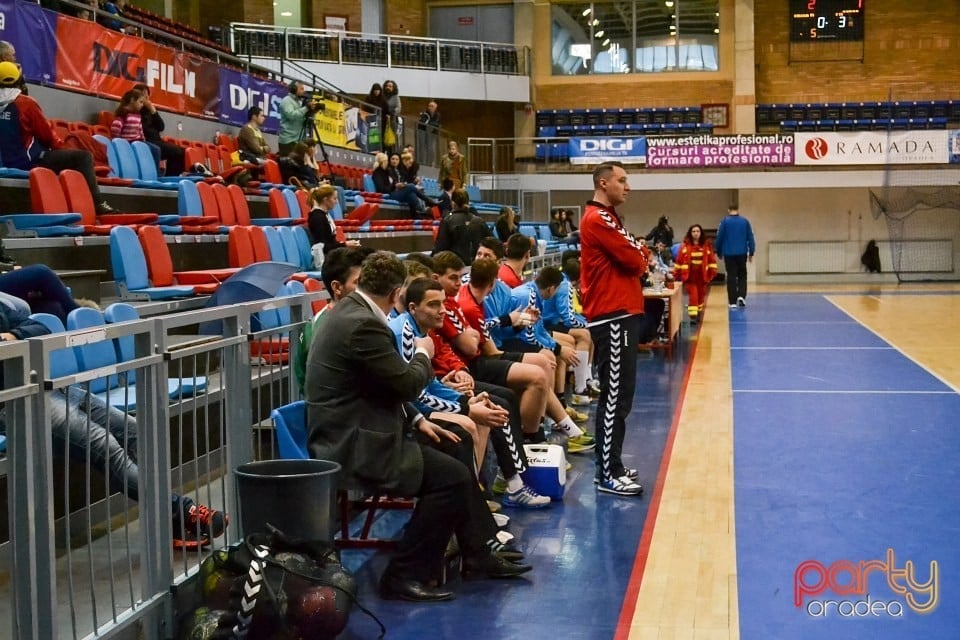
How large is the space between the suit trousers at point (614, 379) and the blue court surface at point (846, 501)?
0.73m

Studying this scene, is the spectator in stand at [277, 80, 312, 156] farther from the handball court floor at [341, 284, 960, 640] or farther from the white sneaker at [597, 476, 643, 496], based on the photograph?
the white sneaker at [597, 476, 643, 496]

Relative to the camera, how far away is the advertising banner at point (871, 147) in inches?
927

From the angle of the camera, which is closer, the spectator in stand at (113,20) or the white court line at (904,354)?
the white court line at (904,354)

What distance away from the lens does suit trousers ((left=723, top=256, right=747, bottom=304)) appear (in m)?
17.6

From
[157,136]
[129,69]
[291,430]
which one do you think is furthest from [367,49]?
[291,430]

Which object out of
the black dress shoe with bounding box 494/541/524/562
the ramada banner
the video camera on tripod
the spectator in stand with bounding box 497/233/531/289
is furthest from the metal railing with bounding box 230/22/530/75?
the black dress shoe with bounding box 494/541/524/562

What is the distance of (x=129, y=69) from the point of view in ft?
37.8

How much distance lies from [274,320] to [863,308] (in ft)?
45.3

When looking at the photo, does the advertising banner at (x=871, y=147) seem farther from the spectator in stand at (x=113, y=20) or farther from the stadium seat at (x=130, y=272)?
the stadium seat at (x=130, y=272)

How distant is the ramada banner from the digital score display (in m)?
17.7

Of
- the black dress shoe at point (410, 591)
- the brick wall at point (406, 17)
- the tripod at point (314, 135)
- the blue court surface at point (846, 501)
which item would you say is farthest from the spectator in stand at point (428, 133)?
the black dress shoe at point (410, 591)

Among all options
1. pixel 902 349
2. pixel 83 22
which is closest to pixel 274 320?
pixel 83 22

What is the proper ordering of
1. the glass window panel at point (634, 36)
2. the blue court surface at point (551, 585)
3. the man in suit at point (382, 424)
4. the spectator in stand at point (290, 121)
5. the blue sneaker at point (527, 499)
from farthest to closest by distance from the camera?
the glass window panel at point (634, 36) < the spectator in stand at point (290, 121) < the blue sneaker at point (527, 499) < the man in suit at point (382, 424) < the blue court surface at point (551, 585)

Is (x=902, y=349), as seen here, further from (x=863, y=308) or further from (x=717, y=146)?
(x=717, y=146)
